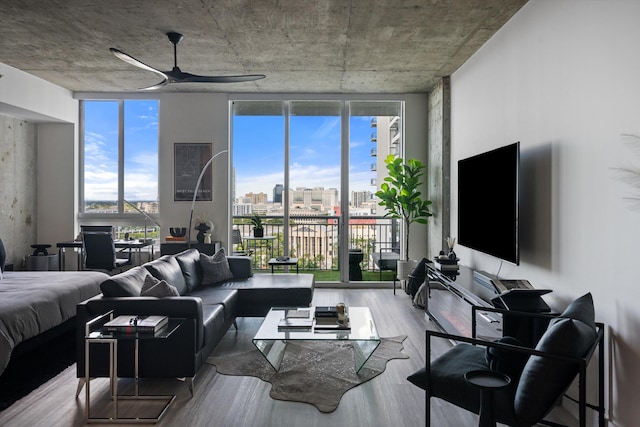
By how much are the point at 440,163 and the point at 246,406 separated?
411cm

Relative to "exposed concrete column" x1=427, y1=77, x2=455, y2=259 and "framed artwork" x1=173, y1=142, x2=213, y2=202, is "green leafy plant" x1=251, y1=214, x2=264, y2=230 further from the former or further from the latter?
"exposed concrete column" x1=427, y1=77, x2=455, y2=259

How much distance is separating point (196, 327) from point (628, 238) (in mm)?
2629

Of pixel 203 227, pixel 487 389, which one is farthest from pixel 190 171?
pixel 487 389

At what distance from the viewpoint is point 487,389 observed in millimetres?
1855

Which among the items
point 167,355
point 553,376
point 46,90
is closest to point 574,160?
point 553,376

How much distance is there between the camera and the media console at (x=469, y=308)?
2.76 metres

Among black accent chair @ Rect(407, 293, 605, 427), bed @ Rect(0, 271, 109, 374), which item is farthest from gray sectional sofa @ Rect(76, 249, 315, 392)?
black accent chair @ Rect(407, 293, 605, 427)

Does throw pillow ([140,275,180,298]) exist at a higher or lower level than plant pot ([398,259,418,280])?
higher

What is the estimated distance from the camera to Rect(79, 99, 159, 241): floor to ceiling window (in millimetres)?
6711

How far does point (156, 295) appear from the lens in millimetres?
3121

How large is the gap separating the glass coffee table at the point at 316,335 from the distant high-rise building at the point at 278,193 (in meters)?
3.22

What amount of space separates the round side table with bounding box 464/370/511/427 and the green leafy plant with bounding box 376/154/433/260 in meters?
4.04

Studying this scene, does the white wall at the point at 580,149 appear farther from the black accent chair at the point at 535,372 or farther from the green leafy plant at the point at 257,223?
the green leafy plant at the point at 257,223

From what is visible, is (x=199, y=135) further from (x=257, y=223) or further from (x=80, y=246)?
(x=80, y=246)
